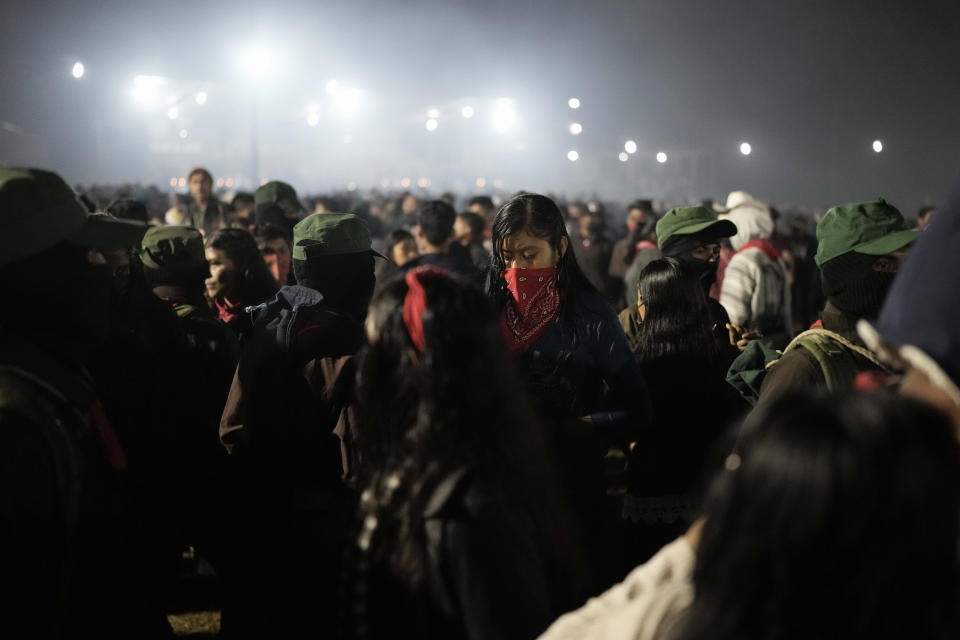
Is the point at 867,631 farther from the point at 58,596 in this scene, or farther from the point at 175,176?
the point at 175,176

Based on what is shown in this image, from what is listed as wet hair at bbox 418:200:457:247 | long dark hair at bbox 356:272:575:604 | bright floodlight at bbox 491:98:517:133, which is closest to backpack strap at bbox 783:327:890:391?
long dark hair at bbox 356:272:575:604

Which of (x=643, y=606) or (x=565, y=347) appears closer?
(x=643, y=606)

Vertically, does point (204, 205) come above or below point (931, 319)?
below

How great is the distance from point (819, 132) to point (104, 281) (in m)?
36.6

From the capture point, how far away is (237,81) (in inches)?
3612

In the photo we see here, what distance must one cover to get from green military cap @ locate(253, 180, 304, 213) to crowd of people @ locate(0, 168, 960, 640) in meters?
3.43

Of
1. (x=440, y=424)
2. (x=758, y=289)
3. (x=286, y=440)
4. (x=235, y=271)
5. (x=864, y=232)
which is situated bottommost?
(x=758, y=289)

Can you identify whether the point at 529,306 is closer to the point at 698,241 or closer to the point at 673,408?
the point at 673,408

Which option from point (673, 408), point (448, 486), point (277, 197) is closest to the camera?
point (448, 486)

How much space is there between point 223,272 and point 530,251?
2819 mm

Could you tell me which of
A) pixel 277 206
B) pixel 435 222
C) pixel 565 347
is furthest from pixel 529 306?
pixel 277 206

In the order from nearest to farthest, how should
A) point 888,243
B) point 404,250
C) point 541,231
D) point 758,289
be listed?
point 888,243 → point 541,231 → point 758,289 → point 404,250

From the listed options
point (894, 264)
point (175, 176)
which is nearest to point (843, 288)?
point (894, 264)

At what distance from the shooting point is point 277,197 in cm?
971
